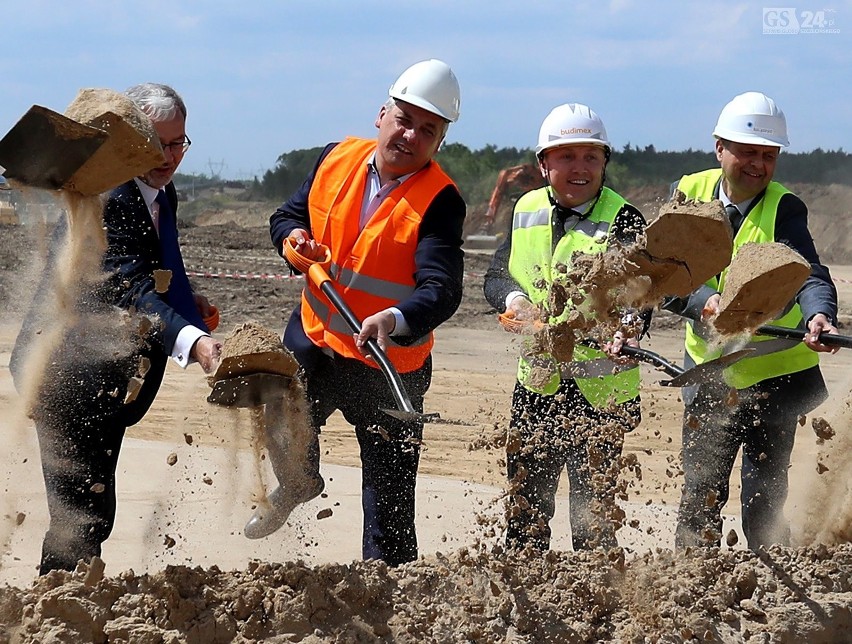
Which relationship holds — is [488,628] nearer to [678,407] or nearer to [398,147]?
[398,147]

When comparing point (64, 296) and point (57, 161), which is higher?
point (57, 161)

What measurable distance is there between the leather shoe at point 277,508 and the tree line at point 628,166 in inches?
1001

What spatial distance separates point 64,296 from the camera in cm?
396

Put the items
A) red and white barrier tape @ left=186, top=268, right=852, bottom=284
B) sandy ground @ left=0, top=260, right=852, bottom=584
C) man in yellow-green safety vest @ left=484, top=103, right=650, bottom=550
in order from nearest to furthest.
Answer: sandy ground @ left=0, top=260, right=852, bottom=584
man in yellow-green safety vest @ left=484, top=103, right=650, bottom=550
red and white barrier tape @ left=186, top=268, right=852, bottom=284

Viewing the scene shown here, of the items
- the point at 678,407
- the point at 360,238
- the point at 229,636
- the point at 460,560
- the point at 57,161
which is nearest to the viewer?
the point at 229,636

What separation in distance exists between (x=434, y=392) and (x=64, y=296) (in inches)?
239

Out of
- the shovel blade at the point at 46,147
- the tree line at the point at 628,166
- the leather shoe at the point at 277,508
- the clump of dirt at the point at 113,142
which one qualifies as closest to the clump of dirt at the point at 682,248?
the leather shoe at the point at 277,508

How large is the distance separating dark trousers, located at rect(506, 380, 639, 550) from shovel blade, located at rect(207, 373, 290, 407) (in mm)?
1031

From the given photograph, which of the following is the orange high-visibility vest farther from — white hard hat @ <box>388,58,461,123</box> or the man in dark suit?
the man in dark suit

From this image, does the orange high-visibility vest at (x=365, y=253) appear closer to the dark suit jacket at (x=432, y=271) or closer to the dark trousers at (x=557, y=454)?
the dark suit jacket at (x=432, y=271)

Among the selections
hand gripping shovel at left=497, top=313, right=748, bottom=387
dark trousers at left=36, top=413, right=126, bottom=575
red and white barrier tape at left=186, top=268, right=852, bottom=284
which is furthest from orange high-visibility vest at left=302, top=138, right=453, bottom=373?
red and white barrier tape at left=186, top=268, right=852, bottom=284

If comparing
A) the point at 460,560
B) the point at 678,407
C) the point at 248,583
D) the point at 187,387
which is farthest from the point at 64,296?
the point at 678,407

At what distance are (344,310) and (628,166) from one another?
29984 millimetres

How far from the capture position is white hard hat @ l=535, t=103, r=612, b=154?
475 centimetres
